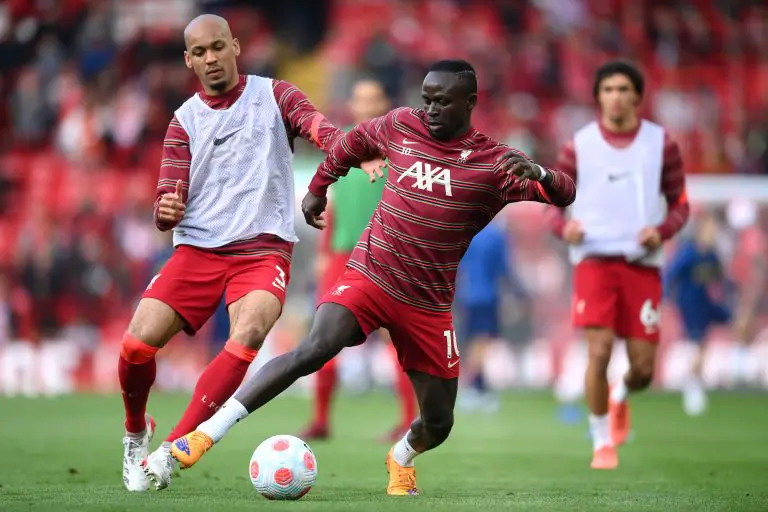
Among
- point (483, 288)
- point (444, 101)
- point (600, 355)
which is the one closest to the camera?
point (444, 101)

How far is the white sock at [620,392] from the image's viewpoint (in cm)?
1048

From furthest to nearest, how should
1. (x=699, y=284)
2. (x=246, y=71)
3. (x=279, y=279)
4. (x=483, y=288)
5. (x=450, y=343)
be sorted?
(x=246, y=71), (x=483, y=288), (x=699, y=284), (x=279, y=279), (x=450, y=343)

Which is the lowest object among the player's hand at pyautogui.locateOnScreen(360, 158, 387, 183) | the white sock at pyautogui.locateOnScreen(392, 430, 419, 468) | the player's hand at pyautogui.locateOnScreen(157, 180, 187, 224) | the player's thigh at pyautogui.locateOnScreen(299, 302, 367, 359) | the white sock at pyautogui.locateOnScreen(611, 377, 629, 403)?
the white sock at pyautogui.locateOnScreen(392, 430, 419, 468)

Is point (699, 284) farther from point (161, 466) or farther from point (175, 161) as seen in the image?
point (161, 466)

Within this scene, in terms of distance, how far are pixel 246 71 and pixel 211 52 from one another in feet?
54.4

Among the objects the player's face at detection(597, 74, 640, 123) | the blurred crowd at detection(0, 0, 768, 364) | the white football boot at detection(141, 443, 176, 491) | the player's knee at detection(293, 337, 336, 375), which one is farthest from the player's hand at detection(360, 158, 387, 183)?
the blurred crowd at detection(0, 0, 768, 364)

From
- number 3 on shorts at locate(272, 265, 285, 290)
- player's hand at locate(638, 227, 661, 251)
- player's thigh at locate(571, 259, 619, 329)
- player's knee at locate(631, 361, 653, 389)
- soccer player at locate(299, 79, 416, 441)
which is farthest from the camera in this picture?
soccer player at locate(299, 79, 416, 441)

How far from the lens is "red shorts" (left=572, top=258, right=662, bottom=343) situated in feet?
32.0

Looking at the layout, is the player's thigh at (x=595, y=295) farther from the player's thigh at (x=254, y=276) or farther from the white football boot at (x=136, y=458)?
the white football boot at (x=136, y=458)

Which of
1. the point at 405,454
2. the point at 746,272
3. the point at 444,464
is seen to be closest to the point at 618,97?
the point at 444,464

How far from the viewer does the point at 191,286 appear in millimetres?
7539

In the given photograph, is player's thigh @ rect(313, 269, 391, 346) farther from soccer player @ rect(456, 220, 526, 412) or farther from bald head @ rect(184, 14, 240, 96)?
soccer player @ rect(456, 220, 526, 412)

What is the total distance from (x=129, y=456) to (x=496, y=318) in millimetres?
11090

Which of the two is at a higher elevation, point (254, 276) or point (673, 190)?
point (673, 190)
